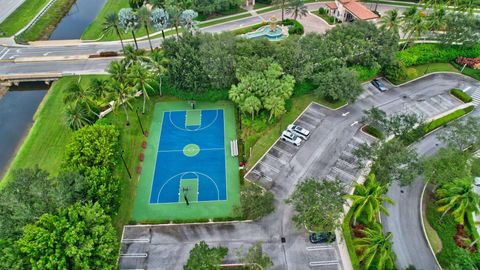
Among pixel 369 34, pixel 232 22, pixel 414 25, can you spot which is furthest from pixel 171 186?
pixel 414 25

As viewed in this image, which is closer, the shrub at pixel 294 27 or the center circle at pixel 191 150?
the center circle at pixel 191 150

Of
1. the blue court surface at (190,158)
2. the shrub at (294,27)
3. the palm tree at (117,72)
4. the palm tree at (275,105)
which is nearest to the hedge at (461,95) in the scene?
the shrub at (294,27)

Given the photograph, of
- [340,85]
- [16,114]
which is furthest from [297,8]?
[16,114]

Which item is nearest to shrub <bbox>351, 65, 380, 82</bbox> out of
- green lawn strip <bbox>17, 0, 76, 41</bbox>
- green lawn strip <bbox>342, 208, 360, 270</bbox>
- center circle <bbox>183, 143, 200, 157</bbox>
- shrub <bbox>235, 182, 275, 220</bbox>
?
green lawn strip <bbox>342, 208, 360, 270</bbox>

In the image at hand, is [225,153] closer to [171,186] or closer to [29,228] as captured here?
[171,186]

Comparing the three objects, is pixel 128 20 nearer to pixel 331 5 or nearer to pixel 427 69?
pixel 331 5

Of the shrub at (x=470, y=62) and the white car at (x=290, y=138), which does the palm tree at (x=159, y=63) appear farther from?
the shrub at (x=470, y=62)
